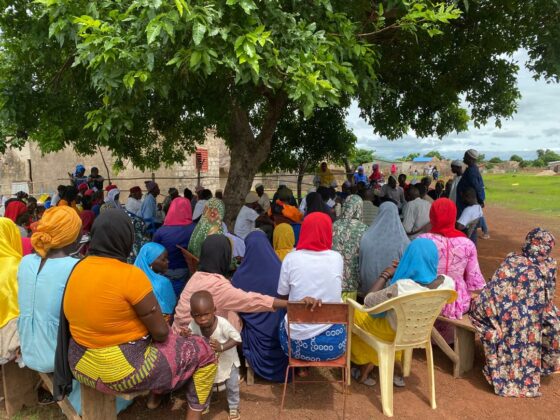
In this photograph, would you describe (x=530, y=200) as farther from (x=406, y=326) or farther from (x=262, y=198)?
(x=406, y=326)

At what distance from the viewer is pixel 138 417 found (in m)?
3.26

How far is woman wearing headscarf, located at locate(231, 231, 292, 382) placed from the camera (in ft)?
12.1

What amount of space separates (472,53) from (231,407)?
6.65m

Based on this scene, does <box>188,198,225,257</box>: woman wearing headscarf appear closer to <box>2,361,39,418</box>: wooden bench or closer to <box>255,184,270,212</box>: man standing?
<box>2,361,39,418</box>: wooden bench

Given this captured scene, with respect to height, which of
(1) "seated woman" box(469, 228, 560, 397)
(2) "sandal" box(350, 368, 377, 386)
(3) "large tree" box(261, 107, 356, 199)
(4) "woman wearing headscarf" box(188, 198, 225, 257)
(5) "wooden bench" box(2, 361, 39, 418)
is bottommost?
(2) "sandal" box(350, 368, 377, 386)

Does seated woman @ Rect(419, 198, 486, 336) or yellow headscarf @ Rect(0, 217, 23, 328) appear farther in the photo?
seated woman @ Rect(419, 198, 486, 336)

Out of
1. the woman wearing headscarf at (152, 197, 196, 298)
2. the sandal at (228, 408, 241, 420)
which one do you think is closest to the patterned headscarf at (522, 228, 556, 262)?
the sandal at (228, 408, 241, 420)

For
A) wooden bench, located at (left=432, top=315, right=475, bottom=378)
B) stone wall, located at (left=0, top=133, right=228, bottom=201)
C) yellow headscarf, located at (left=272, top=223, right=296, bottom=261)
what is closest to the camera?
wooden bench, located at (left=432, top=315, right=475, bottom=378)

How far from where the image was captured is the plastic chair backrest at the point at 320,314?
3.03 m

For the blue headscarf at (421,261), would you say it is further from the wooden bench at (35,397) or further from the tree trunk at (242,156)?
the tree trunk at (242,156)

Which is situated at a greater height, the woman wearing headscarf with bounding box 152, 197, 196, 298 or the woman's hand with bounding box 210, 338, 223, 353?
the woman wearing headscarf with bounding box 152, 197, 196, 298

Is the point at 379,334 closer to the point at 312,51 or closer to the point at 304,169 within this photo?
the point at 312,51

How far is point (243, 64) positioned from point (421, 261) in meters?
2.22

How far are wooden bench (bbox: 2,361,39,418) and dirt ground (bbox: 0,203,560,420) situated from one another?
0.41ft
